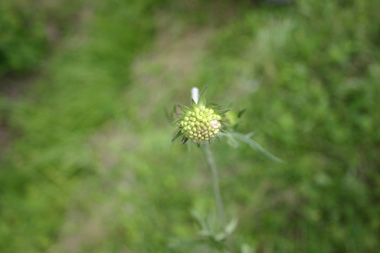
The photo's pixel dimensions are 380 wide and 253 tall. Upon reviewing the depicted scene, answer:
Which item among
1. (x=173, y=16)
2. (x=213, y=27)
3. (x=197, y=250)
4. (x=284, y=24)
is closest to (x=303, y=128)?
(x=284, y=24)

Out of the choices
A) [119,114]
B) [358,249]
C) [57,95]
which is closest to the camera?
[358,249]

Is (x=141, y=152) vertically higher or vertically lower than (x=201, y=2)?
lower

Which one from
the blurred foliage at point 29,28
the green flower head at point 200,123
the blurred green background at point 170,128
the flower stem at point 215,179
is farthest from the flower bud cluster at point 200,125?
the blurred foliage at point 29,28

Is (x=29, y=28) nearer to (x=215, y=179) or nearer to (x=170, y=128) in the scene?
(x=170, y=128)

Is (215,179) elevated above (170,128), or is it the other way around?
(170,128)

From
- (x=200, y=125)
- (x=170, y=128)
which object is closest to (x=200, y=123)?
(x=200, y=125)

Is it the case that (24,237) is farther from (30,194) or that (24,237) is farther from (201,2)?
(201,2)

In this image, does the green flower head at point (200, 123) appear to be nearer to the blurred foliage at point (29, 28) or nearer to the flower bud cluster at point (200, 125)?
the flower bud cluster at point (200, 125)
